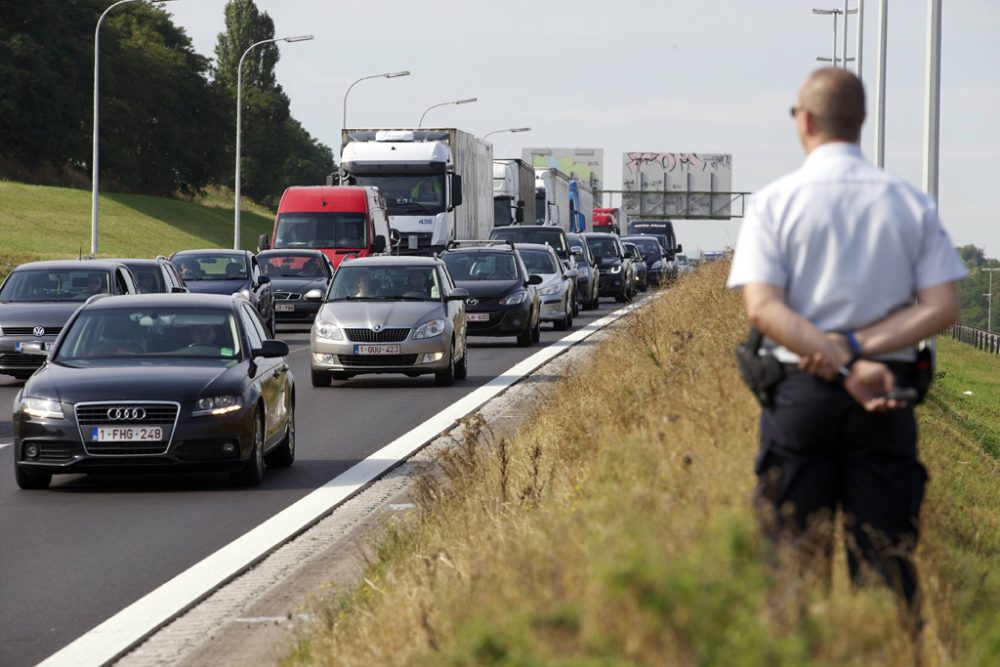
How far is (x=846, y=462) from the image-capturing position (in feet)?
17.4

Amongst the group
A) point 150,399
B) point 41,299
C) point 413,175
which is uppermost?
point 413,175

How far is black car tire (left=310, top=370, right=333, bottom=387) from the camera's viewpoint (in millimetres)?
22719

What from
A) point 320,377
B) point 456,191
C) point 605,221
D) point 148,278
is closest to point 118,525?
point 320,377

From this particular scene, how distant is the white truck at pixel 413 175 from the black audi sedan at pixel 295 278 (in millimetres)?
4360

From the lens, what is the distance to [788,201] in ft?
17.5

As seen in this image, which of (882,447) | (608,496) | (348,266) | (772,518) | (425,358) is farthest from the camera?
(348,266)

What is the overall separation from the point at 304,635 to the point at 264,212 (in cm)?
12122

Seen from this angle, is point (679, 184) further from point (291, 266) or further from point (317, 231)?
point (291, 266)

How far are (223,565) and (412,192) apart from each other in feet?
113

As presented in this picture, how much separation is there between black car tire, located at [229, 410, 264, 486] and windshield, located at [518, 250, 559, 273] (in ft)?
77.3

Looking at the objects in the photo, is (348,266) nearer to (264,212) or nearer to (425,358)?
(425,358)

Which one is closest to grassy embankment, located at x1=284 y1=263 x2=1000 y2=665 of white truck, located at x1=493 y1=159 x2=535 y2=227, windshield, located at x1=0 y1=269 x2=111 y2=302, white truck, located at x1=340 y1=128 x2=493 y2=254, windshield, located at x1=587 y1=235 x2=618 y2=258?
windshield, located at x1=0 y1=269 x2=111 y2=302

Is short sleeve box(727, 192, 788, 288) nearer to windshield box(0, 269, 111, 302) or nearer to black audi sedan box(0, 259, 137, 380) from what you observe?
black audi sedan box(0, 259, 137, 380)

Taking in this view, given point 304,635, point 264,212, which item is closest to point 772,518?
point 304,635
